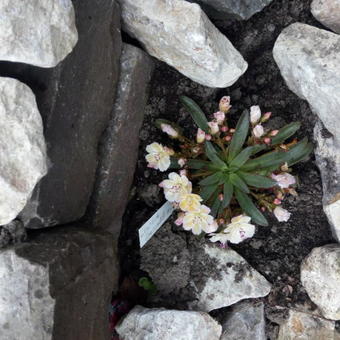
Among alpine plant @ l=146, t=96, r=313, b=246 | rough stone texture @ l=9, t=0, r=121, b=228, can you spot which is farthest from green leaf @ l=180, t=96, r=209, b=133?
rough stone texture @ l=9, t=0, r=121, b=228

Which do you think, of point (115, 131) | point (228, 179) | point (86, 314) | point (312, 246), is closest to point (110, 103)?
point (115, 131)

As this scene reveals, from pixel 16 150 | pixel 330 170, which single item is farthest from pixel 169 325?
pixel 16 150

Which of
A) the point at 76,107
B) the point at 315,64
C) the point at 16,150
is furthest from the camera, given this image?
the point at 315,64

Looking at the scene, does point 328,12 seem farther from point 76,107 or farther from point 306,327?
point 306,327

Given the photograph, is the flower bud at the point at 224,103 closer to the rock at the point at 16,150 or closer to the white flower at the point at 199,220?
the white flower at the point at 199,220

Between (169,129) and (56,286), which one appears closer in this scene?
(56,286)

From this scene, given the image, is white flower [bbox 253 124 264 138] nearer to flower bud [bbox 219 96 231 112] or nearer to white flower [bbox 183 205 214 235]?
flower bud [bbox 219 96 231 112]

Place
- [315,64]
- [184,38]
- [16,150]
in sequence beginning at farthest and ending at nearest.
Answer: [315,64] → [184,38] → [16,150]
